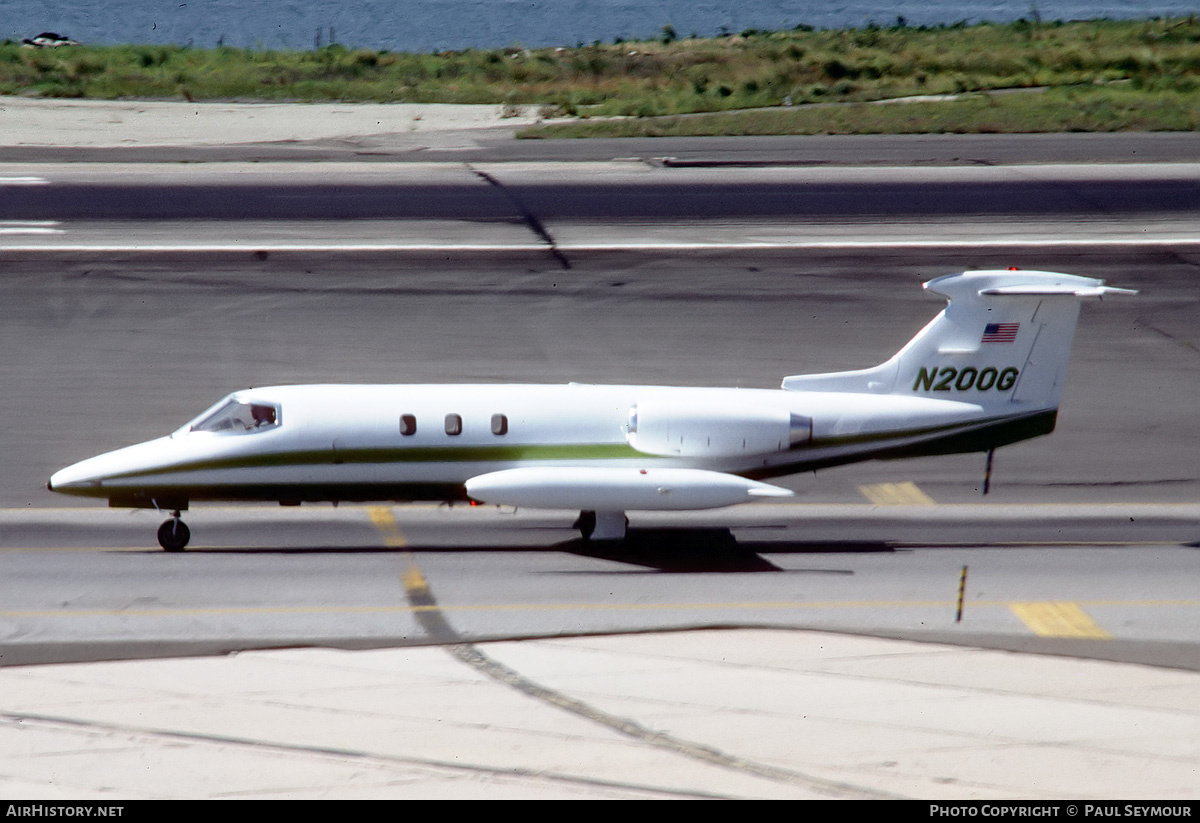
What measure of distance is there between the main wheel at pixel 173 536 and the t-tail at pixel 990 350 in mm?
10449

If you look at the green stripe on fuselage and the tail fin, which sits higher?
the tail fin

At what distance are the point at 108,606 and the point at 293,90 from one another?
54.6 m

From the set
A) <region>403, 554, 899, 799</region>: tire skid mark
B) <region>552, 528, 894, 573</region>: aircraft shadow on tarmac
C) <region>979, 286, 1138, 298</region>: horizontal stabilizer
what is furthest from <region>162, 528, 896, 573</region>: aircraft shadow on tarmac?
<region>979, 286, 1138, 298</region>: horizontal stabilizer

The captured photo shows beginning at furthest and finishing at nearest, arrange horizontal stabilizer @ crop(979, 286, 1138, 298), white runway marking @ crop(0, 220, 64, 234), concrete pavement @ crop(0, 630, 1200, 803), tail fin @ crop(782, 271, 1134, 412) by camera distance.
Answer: white runway marking @ crop(0, 220, 64, 234)
tail fin @ crop(782, 271, 1134, 412)
horizontal stabilizer @ crop(979, 286, 1138, 298)
concrete pavement @ crop(0, 630, 1200, 803)

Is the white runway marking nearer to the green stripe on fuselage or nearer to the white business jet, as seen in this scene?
the white business jet

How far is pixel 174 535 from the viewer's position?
22.6 m

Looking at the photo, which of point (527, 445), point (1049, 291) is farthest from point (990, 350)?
point (527, 445)

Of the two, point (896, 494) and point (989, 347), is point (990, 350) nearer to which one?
point (989, 347)

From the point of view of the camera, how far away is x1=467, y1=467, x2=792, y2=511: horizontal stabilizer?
71.8 feet

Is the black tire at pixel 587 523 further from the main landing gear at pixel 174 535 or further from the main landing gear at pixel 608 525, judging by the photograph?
the main landing gear at pixel 174 535

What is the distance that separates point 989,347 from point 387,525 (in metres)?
10.4

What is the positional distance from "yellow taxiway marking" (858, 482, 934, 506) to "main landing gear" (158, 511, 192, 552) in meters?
12.0

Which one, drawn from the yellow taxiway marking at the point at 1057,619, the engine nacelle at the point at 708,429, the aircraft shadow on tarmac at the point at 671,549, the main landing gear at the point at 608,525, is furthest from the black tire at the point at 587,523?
the yellow taxiway marking at the point at 1057,619

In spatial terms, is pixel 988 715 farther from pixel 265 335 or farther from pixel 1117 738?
pixel 265 335
